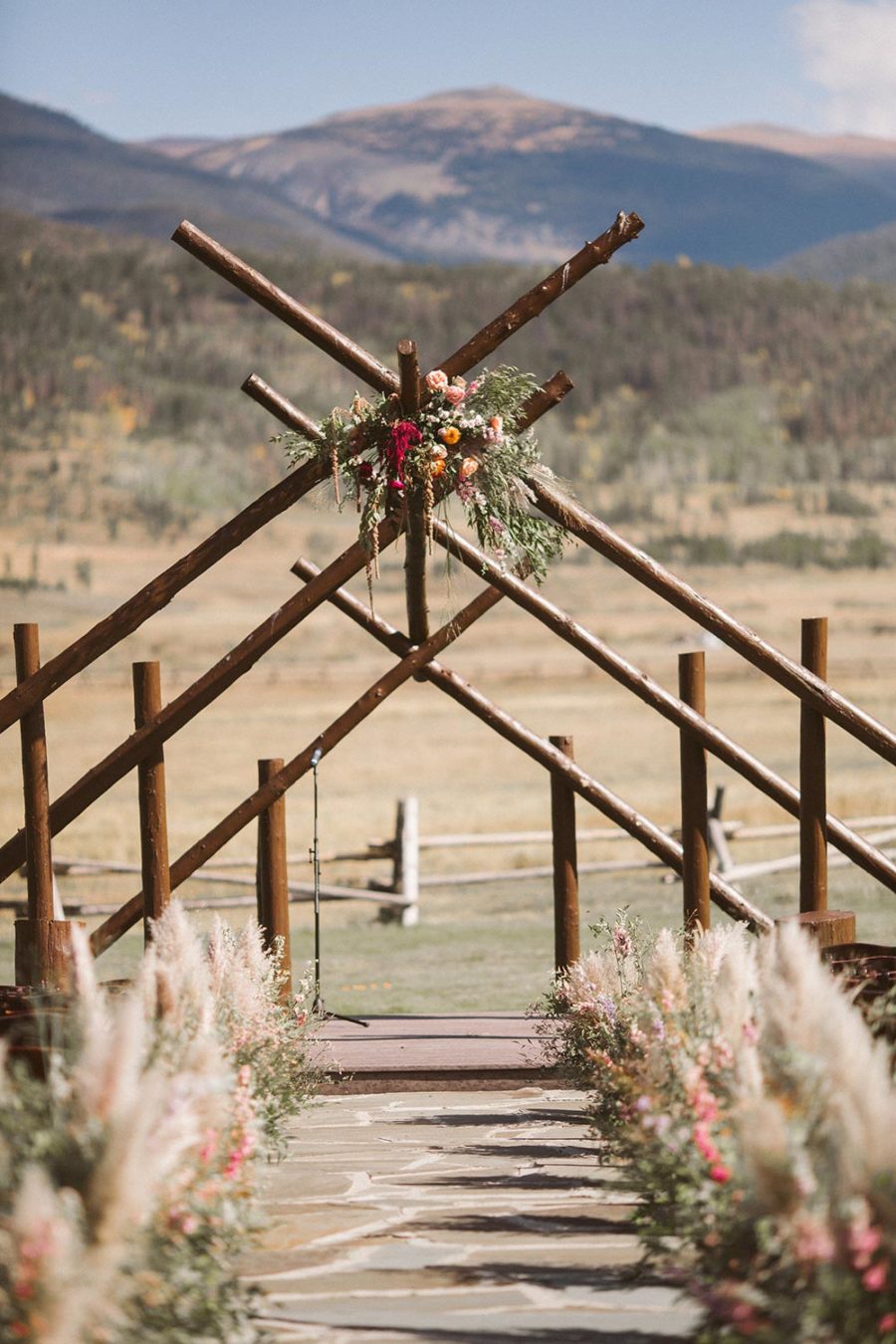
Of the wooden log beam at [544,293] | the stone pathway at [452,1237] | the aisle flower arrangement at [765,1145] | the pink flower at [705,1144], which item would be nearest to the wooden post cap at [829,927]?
the aisle flower arrangement at [765,1145]

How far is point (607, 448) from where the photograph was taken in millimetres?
81812

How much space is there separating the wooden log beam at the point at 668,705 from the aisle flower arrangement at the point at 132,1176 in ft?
9.70

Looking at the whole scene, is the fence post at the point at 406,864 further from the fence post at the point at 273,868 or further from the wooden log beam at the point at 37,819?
the wooden log beam at the point at 37,819

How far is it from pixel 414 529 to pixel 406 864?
26.6ft

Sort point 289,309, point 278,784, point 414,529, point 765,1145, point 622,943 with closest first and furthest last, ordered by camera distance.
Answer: point 765,1145
point 622,943
point 289,309
point 414,529
point 278,784

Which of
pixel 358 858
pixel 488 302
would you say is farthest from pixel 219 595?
pixel 358 858

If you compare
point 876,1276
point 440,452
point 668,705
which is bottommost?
point 876,1276

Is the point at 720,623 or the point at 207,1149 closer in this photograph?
the point at 207,1149

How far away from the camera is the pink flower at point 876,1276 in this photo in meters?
3.61

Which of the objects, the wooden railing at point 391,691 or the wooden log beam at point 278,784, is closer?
the wooden railing at point 391,691

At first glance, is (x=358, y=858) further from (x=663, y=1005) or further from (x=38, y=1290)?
(x=38, y=1290)

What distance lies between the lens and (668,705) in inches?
313

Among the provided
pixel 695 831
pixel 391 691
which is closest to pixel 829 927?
pixel 695 831

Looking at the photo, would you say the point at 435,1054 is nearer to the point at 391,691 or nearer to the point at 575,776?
the point at 575,776
